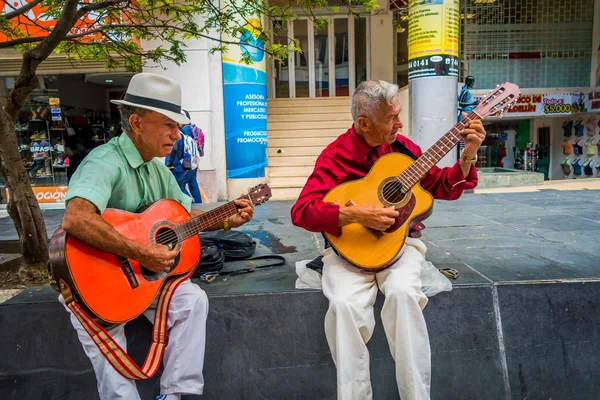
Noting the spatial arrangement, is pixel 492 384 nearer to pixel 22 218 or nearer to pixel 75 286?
pixel 75 286

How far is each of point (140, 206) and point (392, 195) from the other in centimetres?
147

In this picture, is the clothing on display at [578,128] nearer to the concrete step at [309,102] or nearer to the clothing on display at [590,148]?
the clothing on display at [590,148]

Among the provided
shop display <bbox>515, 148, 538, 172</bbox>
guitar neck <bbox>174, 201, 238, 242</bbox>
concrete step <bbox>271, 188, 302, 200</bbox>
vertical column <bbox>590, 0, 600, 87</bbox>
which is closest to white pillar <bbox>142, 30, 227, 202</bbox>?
concrete step <bbox>271, 188, 302, 200</bbox>

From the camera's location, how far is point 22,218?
12.7ft

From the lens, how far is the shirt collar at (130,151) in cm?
254

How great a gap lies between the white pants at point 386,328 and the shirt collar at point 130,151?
4.25ft

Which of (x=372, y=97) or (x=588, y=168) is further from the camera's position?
(x=588, y=168)

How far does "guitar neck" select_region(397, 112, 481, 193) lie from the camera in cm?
267

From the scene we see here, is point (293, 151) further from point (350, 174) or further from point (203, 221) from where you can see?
point (203, 221)

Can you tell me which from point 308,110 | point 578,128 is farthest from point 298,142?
point 578,128

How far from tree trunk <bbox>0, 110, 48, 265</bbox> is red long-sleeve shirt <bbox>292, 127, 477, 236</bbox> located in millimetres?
2511

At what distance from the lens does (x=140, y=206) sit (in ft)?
8.64

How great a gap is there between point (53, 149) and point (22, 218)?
6.42 meters

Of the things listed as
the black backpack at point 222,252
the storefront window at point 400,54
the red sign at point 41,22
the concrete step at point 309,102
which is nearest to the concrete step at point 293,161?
the concrete step at point 309,102
